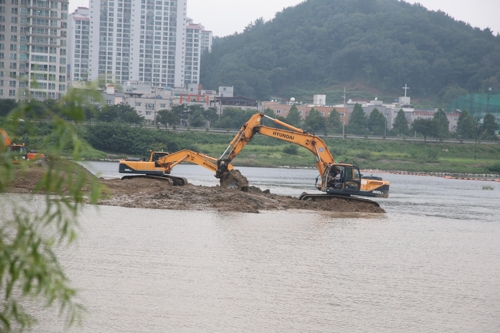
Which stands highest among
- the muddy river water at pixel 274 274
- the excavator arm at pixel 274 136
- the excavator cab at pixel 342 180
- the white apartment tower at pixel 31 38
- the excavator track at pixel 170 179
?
the white apartment tower at pixel 31 38

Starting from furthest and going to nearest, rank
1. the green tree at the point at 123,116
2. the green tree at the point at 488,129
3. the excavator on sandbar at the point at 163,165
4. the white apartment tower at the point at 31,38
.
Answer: the green tree at the point at 488,129 < the white apartment tower at the point at 31,38 < the green tree at the point at 123,116 < the excavator on sandbar at the point at 163,165

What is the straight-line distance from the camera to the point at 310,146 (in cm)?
3362

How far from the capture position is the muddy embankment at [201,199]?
2975 cm

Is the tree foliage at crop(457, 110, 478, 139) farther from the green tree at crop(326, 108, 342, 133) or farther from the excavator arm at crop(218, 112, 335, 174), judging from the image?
the excavator arm at crop(218, 112, 335, 174)

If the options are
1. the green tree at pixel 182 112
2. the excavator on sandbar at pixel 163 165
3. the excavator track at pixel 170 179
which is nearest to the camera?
the excavator on sandbar at pixel 163 165

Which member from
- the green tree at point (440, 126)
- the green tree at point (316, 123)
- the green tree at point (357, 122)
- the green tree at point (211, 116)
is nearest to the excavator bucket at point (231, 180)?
the green tree at point (316, 123)

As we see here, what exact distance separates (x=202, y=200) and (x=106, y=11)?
173 meters

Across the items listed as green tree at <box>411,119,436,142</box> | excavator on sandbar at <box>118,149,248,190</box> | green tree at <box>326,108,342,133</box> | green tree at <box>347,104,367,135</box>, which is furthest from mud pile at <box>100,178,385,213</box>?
green tree at <box>347,104,367,135</box>

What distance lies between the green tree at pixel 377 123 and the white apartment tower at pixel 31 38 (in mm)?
51358

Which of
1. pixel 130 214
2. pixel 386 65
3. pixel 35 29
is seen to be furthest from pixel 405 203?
pixel 386 65

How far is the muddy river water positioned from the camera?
1339 cm

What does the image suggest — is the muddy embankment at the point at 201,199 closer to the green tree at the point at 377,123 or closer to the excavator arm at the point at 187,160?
the excavator arm at the point at 187,160

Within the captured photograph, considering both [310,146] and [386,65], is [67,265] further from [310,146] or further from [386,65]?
[386,65]

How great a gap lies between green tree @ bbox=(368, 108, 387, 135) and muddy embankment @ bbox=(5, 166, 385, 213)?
312 ft
